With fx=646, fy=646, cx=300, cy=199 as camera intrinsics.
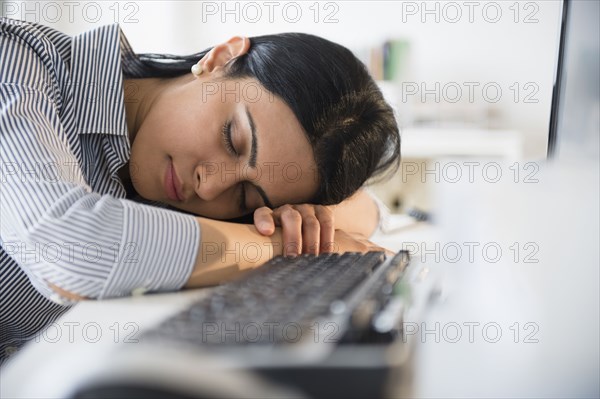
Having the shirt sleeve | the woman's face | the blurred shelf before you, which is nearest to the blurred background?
the blurred shelf

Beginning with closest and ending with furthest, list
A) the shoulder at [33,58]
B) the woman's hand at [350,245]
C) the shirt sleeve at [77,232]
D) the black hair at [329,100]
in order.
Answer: the shirt sleeve at [77,232] < the shoulder at [33,58] < the woman's hand at [350,245] < the black hair at [329,100]

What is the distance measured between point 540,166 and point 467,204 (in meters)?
0.06

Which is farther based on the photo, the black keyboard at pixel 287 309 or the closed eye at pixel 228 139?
the closed eye at pixel 228 139

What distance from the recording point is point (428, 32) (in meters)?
3.21

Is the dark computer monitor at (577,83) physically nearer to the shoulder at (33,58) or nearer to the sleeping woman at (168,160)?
the sleeping woman at (168,160)

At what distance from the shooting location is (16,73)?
2.52 ft

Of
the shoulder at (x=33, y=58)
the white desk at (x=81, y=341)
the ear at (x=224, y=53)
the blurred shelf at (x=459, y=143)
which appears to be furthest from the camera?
the blurred shelf at (x=459, y=143)

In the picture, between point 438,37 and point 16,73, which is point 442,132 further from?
point 16,73

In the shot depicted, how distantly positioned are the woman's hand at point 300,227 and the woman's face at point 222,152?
0.08 metres

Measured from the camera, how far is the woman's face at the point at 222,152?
0.94 m

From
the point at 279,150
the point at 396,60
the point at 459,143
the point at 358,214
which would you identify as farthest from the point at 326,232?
the point at 396,60

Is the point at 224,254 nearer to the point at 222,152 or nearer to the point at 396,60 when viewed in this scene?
the point at 222,152

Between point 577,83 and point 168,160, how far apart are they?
594 millimetres

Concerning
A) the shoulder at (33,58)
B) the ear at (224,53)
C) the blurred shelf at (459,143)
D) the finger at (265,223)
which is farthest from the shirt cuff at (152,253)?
the blurred shelf at (459,143)
